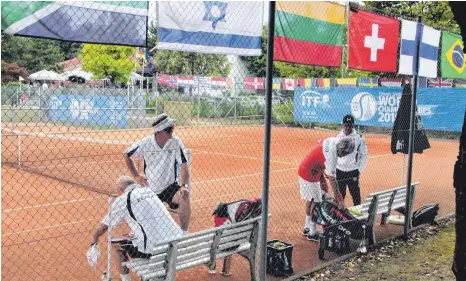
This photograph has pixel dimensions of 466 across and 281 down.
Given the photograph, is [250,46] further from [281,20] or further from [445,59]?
[445,59]

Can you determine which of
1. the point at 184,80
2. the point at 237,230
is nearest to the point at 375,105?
the point at 237,230

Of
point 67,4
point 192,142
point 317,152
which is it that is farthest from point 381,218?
point 192,142

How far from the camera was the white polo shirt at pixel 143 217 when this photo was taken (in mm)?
4488

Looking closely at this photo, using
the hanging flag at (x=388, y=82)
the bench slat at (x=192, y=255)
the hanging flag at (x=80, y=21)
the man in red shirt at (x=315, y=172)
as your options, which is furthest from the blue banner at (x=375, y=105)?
the hanging flag at (x=80, y=21)

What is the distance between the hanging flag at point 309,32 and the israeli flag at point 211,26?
454mm

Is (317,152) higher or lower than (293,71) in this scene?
lower

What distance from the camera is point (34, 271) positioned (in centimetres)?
574

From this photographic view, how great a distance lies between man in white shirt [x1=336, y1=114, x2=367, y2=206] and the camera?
733 centimetres

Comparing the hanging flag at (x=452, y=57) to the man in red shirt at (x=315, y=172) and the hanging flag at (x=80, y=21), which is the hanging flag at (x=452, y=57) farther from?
the hanging flag at (x=80, y=21)

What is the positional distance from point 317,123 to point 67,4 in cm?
2270

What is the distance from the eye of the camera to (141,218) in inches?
A: 178

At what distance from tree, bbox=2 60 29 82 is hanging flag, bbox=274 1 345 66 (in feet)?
140

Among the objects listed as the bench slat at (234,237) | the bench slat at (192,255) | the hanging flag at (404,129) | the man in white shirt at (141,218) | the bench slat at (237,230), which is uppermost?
the hanging flag at (404,129)

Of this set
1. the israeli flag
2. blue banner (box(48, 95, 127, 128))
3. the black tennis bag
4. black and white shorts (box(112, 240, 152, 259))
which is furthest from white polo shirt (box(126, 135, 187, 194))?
blue banner (box(48, 95, 127, 128))
